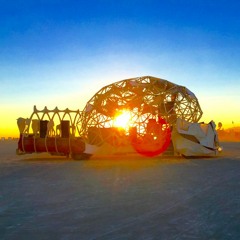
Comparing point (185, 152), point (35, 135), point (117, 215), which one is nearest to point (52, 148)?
point (35, 135)

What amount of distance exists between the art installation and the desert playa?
10.1 m

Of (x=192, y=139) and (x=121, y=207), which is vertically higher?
(x=192, y=139)

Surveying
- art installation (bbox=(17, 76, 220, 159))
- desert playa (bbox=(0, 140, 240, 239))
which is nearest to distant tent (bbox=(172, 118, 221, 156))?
art installation (bbox=(17, 76, 220, 159))

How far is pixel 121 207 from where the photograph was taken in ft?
27.1

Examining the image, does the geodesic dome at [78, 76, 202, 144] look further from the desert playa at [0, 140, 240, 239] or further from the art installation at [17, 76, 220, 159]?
the desert playa at [0, 140, 240, 239]

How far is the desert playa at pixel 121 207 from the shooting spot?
6277 millimetres

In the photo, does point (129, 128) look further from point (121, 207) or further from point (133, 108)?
point (121, 207)

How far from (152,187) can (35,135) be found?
15.0 metres

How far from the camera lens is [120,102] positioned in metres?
25.5

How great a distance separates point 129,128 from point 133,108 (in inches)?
58.1

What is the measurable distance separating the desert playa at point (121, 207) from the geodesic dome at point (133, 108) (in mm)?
11066

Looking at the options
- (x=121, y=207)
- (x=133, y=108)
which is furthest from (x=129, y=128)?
(x=121, y=207)

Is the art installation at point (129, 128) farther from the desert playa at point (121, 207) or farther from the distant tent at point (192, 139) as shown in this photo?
the desert playa at point (121, 207)

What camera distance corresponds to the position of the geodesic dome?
24.5m
